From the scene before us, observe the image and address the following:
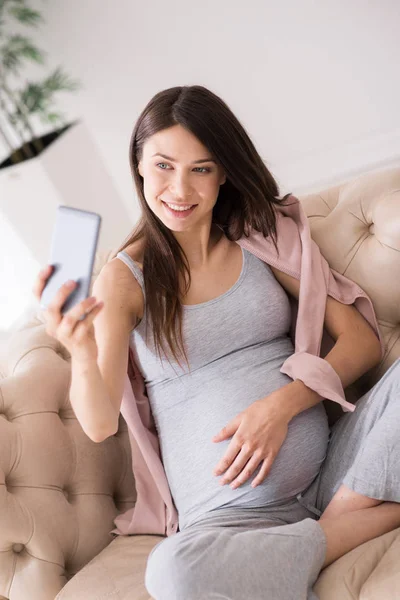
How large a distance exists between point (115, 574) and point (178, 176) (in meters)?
0.81

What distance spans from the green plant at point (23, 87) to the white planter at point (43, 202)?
5.4 inches

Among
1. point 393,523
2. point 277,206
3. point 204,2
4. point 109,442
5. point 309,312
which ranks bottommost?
point 393,523

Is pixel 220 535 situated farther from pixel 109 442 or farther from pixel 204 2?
pixel 204 2

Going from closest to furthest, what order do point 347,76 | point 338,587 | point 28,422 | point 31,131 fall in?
point 338,587 → point 28,422 → point 347,76 → point 31,131

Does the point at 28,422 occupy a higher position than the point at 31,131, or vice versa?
the point at 31,131

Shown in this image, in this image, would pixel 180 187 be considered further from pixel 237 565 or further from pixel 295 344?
pixel 237 565

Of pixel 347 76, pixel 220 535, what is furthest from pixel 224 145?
pixel 347 76

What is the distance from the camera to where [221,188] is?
5.27 ft

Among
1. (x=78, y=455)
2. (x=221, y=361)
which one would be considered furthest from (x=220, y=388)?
(x=78, y=455)

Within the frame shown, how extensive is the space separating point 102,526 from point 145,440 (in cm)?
23

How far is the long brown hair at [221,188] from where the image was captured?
1.40 m

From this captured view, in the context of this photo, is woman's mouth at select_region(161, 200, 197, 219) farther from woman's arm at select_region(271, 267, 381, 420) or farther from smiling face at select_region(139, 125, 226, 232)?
woman's arm at select_region(271, 267, 381, 420)

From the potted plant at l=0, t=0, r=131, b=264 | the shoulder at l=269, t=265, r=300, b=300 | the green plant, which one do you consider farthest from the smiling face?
the green plant

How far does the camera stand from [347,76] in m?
2.77
